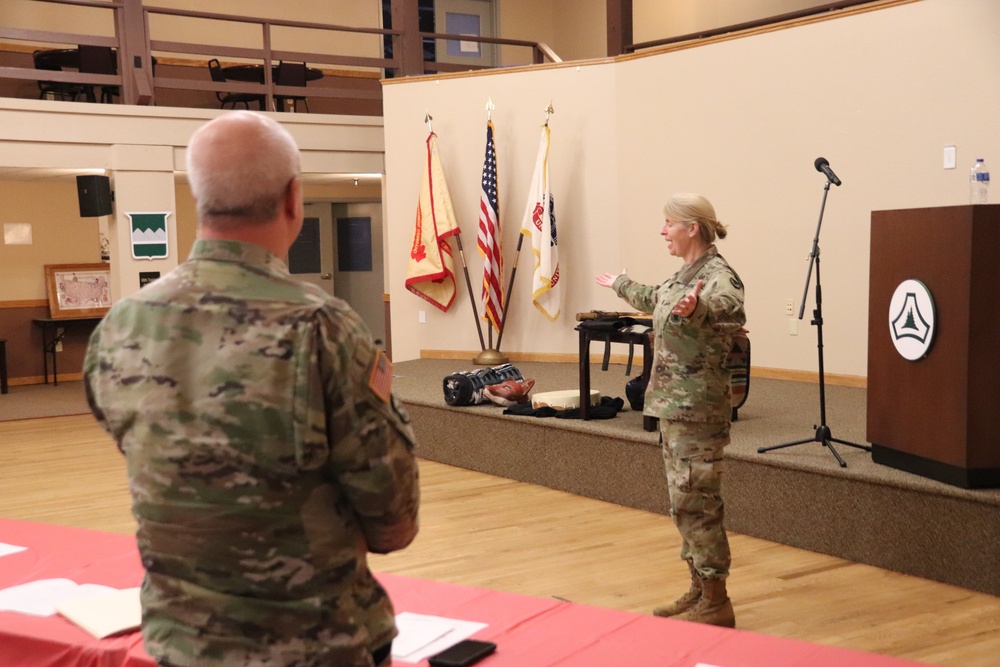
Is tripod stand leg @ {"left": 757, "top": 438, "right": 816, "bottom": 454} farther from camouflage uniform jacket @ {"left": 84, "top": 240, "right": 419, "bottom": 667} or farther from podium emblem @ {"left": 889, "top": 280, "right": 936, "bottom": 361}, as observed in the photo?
camouflage uniform jacket @ {"left": 84, "top": 240, "right": 419, "bottom": 667}

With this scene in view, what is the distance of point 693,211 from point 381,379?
6.91 ft

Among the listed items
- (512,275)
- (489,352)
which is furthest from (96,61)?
→ (489,352)

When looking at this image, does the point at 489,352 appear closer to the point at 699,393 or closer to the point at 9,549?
the point at 699,393

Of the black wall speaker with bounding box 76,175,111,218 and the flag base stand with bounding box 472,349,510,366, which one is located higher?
the black wall speaker with bounding box 76,175,111,218

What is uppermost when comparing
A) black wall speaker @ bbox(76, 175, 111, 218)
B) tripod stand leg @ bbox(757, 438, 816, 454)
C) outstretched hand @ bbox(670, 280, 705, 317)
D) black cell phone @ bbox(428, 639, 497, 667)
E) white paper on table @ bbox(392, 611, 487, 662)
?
black wall speaker @ bbox(76, 175, 111, 218)

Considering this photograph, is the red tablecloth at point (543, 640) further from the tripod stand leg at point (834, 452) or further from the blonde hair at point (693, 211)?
the tripod stand leg at point (834, 452)

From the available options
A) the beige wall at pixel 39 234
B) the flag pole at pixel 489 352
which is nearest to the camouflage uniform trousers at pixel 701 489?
the flag pole at pixel 489 352

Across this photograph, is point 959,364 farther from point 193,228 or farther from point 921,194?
point 193,228

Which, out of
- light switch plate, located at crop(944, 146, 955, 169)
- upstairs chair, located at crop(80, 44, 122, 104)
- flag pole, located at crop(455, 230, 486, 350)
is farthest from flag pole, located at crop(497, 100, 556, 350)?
upstairs chair, located at crop(80, 44, 122, 104)

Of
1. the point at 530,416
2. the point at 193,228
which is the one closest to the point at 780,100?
the point at 530,416

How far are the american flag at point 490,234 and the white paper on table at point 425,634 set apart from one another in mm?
5821

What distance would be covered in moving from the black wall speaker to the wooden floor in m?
2.71

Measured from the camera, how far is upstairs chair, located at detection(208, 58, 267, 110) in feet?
32.0

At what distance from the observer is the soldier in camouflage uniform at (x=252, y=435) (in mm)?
1276
